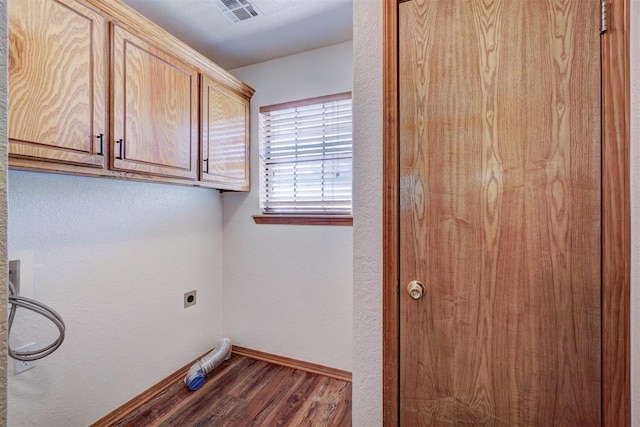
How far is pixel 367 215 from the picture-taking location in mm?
1150

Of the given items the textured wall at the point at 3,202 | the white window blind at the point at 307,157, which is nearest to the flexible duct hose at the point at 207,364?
the white window blind at the point at 307,157

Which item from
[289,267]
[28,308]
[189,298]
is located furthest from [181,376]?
[28,308]

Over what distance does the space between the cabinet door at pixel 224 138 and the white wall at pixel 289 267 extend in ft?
0.36

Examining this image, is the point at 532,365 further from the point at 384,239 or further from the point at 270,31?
the point at 270,31

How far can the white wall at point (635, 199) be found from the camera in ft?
2.85

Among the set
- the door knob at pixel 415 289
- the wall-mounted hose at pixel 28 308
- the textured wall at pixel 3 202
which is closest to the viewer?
the textured wall at pixel 3 202

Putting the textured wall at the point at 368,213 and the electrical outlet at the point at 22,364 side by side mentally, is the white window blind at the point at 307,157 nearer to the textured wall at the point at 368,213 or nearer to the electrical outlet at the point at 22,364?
the textured wall at the point at 368,213

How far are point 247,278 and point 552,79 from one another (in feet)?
7.31

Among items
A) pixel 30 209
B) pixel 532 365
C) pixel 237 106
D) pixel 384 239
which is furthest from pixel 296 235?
pixel 532 365

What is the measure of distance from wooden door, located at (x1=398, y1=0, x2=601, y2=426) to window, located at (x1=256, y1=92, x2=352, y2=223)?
1124mm

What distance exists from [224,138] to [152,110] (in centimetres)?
59

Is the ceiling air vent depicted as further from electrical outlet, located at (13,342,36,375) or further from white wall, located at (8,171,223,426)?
electrical outlet, located at (13,342,36,375)

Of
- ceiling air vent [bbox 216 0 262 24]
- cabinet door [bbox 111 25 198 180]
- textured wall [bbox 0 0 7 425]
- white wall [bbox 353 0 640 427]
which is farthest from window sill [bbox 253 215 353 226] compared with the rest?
textured wall [bbox 0 0 7 425]

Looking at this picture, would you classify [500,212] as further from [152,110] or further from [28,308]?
[28,308]
